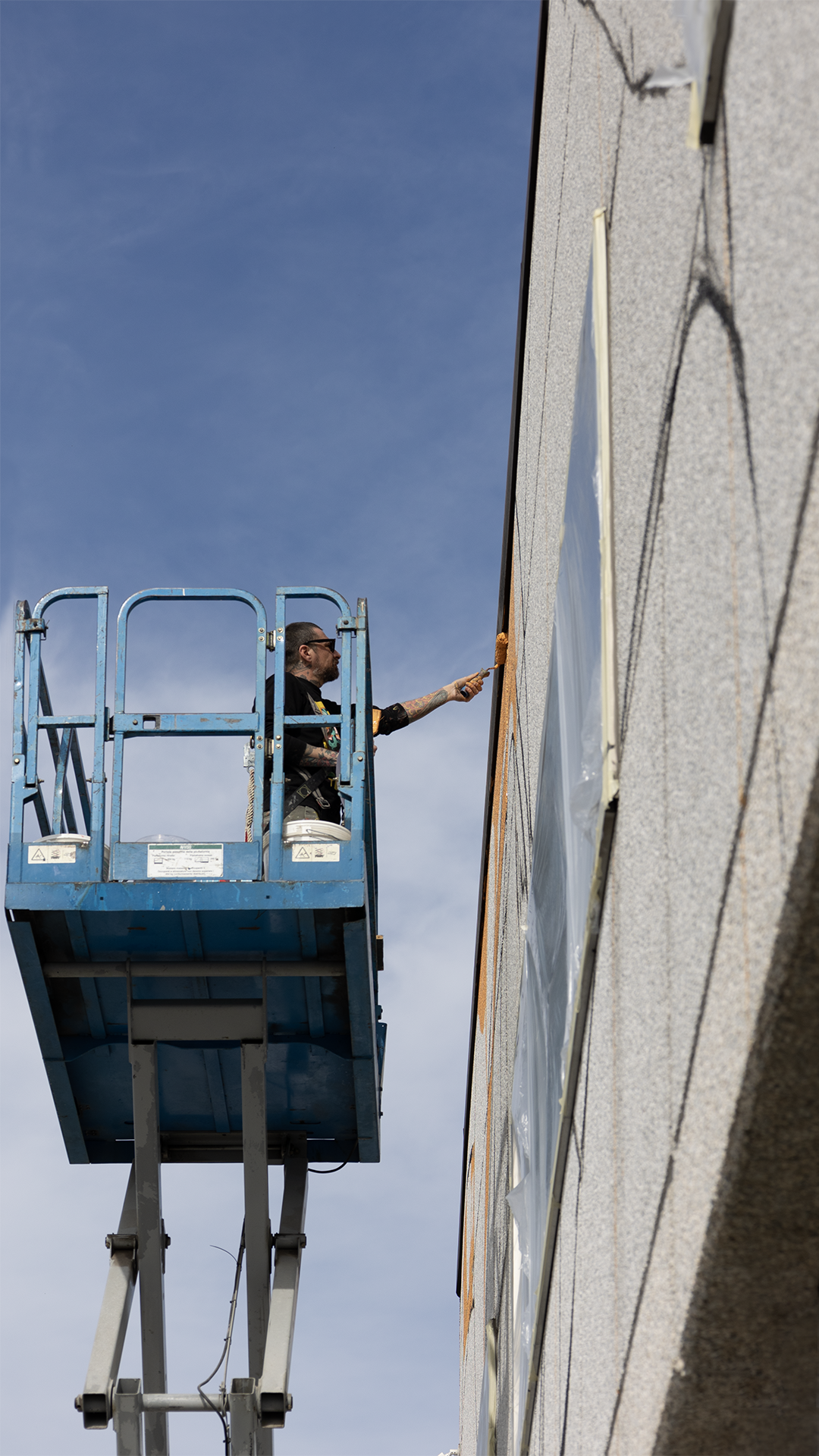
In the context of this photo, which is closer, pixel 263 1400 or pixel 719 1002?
pixel 719 1002

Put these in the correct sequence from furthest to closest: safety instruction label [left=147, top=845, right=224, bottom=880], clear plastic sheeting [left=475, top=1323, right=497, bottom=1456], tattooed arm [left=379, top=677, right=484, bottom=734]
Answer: tattooed arm [left=379, top=677, right=484, bottom=734], clear plastic sheeting [left=475, top=1323, right=497, bottom=1456], safety instruction label [left=147, top=845, right=224, bottom=880]

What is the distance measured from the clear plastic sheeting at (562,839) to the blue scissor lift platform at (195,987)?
6.17ft

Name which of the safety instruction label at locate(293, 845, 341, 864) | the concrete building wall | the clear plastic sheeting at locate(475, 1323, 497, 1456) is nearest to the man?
the safety instruction label at locate(293, 845, 341, 864)

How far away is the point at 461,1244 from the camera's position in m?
15.8

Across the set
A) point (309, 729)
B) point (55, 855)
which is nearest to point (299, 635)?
point (309, 729)

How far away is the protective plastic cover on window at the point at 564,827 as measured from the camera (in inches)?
146

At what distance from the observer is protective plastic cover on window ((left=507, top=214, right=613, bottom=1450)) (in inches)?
146

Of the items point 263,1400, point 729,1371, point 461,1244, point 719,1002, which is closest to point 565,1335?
point 729,1371

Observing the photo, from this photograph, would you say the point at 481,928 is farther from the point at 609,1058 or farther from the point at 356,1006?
the point at 609,1058

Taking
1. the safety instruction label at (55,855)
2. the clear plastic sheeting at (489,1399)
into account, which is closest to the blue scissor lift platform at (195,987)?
the safety instruction label at (55,855)

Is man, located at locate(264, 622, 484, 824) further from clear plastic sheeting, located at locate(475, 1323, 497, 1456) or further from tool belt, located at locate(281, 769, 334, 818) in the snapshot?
clear plastic sheeting, located at locate(475, 1323, 497, 1456)

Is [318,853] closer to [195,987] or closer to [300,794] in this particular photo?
[300,794]

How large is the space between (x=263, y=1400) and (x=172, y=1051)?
6.21ft

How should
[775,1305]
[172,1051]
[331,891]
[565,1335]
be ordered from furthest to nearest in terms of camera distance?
[172,1051] → [331,891] → [565,1335] → [775,1305]
